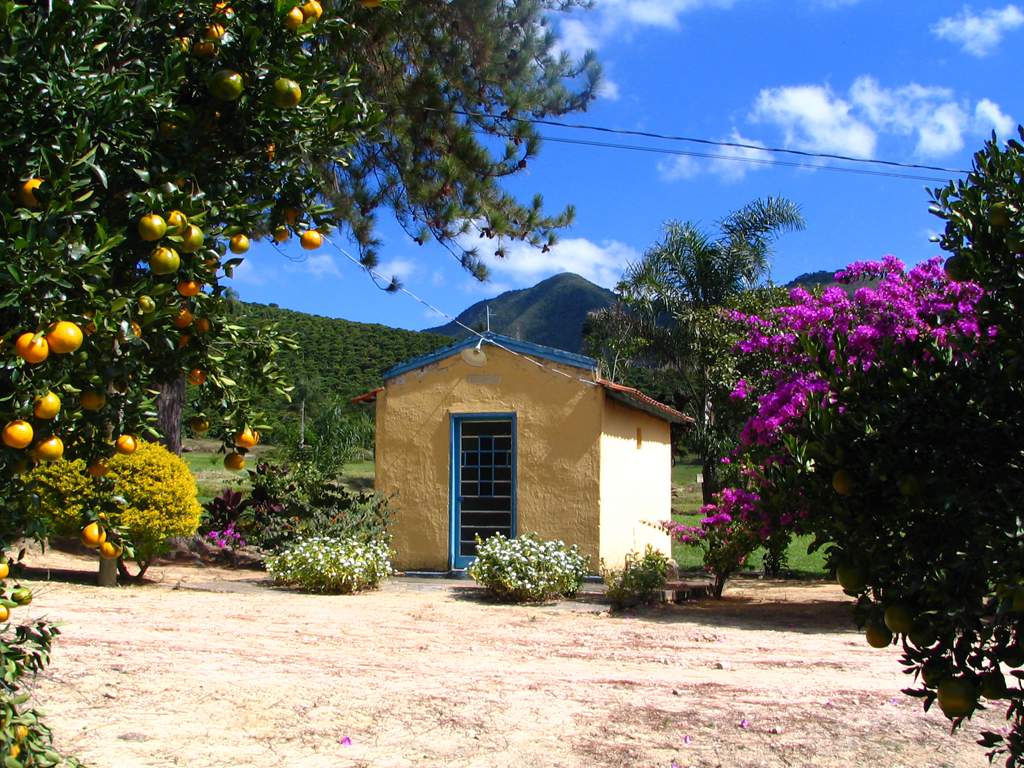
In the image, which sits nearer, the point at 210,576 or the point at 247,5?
the point at 247,5

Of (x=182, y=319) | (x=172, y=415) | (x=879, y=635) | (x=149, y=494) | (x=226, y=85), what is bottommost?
(x=879, y=635)

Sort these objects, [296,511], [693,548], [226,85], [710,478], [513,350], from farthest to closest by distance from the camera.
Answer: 1. [693,548]
2. [710,478]
3. [296,511]
4. [513,350]
5. [226,85]

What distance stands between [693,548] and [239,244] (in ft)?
57.4

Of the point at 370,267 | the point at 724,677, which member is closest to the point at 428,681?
the point at 724,677

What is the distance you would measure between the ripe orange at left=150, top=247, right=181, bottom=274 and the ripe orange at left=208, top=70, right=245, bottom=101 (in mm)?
614

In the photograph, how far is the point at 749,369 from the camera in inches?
656

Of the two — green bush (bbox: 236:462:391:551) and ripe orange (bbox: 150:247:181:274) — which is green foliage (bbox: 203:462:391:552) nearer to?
green bush (bbox: 236:462:391:551)

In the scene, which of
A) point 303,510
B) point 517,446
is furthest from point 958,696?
point 303,510

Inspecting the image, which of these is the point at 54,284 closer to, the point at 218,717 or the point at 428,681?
the point at 218,717

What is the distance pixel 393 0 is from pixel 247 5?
596 mm

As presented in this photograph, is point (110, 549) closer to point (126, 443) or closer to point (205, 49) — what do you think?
point (126, 443)

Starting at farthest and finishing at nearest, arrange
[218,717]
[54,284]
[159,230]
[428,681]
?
[428,681], [218,717], [159,230], [54,284]

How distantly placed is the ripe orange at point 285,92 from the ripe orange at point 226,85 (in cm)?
11

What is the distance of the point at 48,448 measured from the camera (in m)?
2.82
